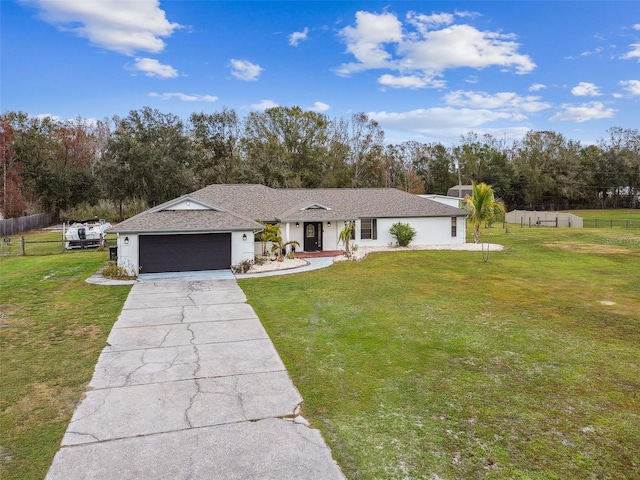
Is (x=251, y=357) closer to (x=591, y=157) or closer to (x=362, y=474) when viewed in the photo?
(x=362, y=474)

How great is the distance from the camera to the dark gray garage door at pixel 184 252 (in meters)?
18.2

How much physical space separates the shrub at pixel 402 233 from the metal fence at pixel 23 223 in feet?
108

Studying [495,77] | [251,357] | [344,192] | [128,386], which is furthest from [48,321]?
[495,77]

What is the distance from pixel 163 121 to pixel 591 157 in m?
62.2

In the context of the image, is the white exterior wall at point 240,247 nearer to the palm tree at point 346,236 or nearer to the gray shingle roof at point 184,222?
the gray shingle roof at point 184,222

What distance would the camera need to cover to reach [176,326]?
420 inches

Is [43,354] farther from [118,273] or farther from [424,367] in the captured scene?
[118,273]

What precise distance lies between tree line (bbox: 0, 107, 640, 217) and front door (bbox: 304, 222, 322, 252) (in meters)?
22.9

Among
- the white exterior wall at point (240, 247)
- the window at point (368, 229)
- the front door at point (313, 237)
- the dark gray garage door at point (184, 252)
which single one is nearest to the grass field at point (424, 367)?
the white exterior wall at point (240, 247)

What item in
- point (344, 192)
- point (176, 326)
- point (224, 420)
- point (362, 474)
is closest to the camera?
point (362, 474)

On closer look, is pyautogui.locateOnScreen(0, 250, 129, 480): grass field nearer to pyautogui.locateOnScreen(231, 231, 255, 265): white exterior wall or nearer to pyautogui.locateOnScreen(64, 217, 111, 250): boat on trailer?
pyautogui.locateOnScreen(231, 231, 255, 265): white exterior wall

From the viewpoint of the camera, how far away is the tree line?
4312cm

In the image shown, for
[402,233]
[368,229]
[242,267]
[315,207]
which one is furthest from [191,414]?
[402,233]

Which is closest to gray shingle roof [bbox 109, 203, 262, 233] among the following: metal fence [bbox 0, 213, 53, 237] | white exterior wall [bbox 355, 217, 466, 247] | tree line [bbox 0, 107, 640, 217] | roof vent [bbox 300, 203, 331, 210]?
roof vent [bbox 300, 203, 331, 210]
